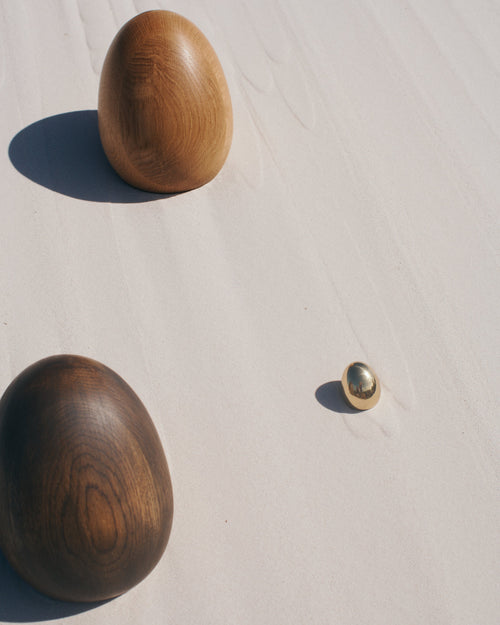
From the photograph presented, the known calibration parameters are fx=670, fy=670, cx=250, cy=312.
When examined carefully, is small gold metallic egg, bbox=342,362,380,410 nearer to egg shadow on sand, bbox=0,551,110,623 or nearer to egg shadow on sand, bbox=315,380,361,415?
egg shadow on sand, bbox=315,380,361,415

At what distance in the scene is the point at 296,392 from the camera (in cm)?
207

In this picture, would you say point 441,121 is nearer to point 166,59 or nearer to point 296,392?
point 166,59

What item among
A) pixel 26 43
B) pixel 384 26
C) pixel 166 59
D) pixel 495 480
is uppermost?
pixel 26 43

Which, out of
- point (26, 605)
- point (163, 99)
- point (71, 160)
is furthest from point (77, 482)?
point (71, 160)

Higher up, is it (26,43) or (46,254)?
(26,43)

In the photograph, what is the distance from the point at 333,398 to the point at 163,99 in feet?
3.80

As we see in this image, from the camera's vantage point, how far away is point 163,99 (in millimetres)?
2287

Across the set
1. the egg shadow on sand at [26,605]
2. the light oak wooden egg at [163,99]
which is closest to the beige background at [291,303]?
the egg shadow on sand at [26,605]

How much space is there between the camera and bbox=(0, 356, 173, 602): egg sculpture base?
1.36m

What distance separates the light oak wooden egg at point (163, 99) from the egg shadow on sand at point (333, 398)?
38.2 inches

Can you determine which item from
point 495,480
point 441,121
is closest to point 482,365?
point 495,480

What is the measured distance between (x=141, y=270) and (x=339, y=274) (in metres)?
0.70

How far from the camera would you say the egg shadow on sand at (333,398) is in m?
2.04

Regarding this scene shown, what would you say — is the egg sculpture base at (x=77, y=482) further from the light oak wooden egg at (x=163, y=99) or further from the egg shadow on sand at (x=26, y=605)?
the light oak wooden egg at (x=163, y=99)
